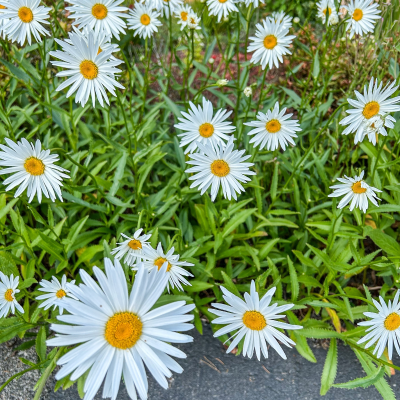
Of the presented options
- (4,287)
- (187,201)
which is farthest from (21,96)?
(4,287)

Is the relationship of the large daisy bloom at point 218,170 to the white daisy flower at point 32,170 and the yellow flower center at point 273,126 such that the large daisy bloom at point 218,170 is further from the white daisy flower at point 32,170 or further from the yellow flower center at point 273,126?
the white daisy flower at point 32,170

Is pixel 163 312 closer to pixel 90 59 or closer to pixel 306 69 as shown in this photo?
pixel 90 59

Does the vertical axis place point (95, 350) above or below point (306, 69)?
below

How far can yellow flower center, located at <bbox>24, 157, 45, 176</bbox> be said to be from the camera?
199cm

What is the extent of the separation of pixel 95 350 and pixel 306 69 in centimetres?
396

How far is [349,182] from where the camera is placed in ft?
6.99

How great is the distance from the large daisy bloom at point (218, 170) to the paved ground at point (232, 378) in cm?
111

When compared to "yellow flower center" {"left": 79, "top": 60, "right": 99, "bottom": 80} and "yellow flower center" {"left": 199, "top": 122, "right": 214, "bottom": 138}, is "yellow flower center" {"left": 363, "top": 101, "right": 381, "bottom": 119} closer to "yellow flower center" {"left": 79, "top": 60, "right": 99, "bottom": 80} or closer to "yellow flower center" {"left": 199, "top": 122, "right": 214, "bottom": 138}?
"yellow flower center" {"left": 199, "top": 122, "right": 214, "bottom": 138}

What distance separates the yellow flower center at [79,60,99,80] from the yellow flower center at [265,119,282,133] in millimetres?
1083

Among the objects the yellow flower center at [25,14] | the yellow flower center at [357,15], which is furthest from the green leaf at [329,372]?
the yellow flower center at [25,14]

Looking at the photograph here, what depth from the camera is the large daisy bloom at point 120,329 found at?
1281mm

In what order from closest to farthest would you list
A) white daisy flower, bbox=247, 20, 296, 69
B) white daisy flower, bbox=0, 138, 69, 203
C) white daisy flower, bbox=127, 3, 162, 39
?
white daisy flower, bbox=0, 138, 69, 203 → white daisy flower, bbox=247, 20, 296, 69 → white daisy flower, bbox=127, 3, 162, 39

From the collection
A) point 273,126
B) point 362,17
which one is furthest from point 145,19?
point 362,17

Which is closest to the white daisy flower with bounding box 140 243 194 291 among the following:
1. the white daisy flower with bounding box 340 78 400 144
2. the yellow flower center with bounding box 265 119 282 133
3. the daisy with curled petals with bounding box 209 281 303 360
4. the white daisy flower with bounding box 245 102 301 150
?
the daisy with curled petals with bounding box 209 281 303 360
